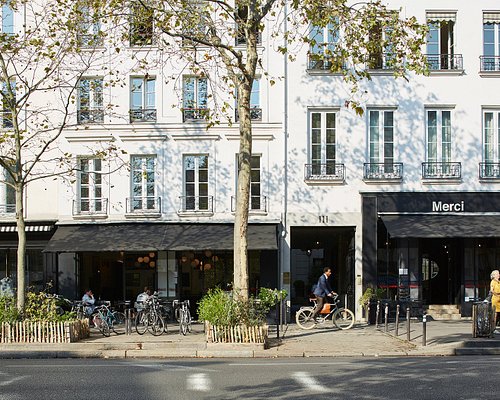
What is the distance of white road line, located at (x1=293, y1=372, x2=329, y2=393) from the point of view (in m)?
11.1

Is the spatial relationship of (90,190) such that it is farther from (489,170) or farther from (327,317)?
(489,170)

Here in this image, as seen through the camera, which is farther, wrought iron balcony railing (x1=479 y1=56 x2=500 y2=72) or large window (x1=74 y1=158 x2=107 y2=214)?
large window (x1=74 y1=158 x2=107 y2=214)

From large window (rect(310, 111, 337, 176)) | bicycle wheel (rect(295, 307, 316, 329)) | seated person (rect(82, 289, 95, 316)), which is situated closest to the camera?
bicycle wheel (rect(295, 307, 316, 329))

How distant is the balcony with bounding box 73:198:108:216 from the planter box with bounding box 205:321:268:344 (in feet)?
29.3

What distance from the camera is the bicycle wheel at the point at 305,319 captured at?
866 inches

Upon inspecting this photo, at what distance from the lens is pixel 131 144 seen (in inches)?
1004

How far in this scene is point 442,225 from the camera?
24.3 metres

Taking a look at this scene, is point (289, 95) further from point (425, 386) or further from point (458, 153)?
point (425, 386)

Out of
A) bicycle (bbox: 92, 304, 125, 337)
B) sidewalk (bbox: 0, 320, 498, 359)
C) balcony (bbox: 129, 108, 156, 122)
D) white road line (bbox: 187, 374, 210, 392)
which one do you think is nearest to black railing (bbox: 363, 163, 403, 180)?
sidewalk (bbox: 0, 320, 498, 359)

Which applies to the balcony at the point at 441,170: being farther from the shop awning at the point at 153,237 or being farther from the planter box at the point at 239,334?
the planter box at the point at 239,334

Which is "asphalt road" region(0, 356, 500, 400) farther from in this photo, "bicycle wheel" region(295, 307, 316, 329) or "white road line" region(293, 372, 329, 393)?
"bicycle wheel" region(295, 307, 316, 329)

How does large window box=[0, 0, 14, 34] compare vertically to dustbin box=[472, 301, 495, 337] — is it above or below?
above

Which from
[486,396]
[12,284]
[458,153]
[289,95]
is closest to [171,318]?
[12,284]

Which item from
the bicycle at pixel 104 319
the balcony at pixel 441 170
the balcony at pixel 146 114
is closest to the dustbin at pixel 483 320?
the balcony at pixel 441 170
